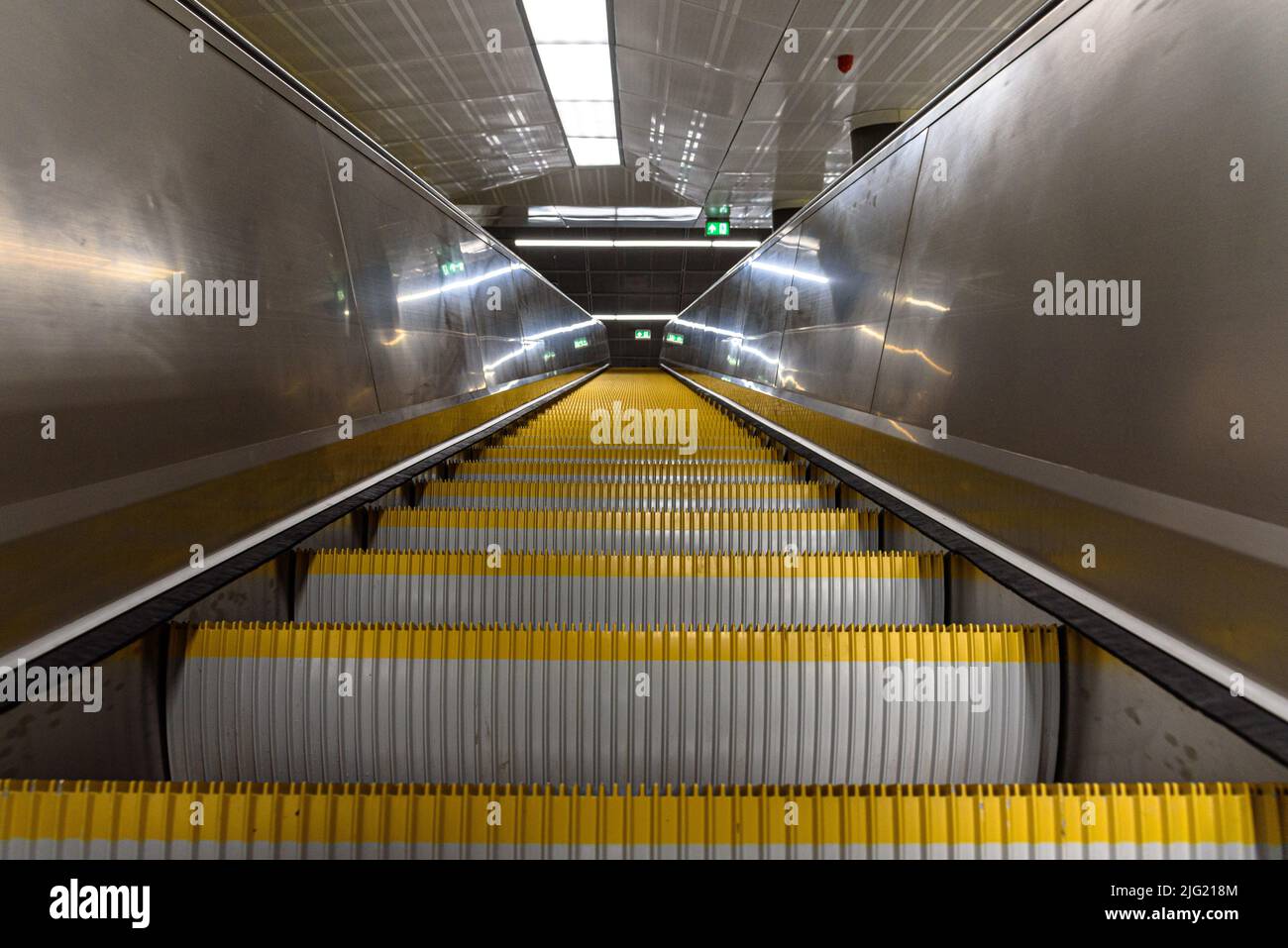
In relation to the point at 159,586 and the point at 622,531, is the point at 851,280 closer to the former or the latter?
the point at 622,531

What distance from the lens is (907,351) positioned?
3.61 meters

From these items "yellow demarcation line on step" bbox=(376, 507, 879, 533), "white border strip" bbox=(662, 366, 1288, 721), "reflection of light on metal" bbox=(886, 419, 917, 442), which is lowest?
"white border strip" bbox=(662, 366, 1288, 721)

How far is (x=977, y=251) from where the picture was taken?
2.89m

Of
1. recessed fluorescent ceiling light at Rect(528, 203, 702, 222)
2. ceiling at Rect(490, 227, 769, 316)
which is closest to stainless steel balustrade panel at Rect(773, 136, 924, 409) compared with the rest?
recessed fluorescent ceiling light at Rect(528, 203, 702, 222)

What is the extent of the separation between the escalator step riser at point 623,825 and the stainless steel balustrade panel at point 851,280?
2940mm

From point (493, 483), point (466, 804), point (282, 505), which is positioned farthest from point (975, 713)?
point (493, 483)

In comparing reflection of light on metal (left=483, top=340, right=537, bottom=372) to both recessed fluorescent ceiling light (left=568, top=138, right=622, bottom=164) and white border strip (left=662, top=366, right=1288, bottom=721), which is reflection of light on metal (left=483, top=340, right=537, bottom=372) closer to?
recessed fluorescent ceiling light (left=568, top=138, right=622, bottom=164)

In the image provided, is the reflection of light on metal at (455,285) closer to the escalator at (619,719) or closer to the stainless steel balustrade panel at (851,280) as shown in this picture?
the escalator at (619,719)

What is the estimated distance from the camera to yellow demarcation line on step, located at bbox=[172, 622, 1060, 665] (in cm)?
191

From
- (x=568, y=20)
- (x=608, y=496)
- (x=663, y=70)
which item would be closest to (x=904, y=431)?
(x=608, y=496)

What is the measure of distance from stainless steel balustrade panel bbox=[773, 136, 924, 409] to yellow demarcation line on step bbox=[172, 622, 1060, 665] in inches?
91.3
